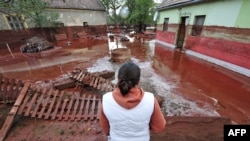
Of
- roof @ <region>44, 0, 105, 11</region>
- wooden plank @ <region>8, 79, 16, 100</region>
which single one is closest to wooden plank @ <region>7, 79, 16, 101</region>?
wooden plank @ <region>8, 79, 16, 100</region>

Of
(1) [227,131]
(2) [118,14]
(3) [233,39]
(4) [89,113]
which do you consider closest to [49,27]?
(4) [89,113]

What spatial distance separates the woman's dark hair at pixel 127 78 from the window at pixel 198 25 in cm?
878

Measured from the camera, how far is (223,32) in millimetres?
6656

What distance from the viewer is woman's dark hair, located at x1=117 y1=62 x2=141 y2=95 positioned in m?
1.08

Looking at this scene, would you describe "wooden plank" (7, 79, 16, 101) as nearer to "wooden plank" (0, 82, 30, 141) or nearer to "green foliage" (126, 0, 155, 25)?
"wooden plank" (0, 82, 30, 141)

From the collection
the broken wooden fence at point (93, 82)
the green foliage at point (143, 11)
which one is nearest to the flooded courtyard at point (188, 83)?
the broken wooden fence at point (93, 82)

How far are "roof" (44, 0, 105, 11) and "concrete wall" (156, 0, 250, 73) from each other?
1468 centimetres

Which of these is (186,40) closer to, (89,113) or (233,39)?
(233,39)

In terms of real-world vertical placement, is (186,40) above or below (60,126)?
above

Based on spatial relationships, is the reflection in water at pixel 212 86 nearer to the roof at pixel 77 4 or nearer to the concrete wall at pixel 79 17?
the concrete wall at pixel 79 17

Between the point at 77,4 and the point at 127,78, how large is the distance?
21.3m

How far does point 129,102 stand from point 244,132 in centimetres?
255

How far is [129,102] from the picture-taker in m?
1.08

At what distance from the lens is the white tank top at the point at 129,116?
112cm
